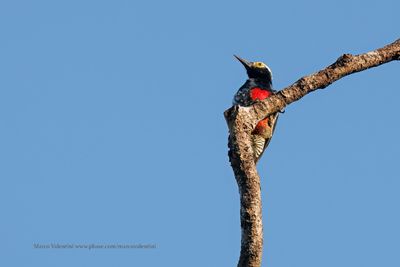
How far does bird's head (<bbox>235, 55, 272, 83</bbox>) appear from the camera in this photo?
10.1 m

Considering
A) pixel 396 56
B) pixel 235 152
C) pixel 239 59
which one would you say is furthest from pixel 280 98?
pixel 239 59

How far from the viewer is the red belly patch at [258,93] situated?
358 inches

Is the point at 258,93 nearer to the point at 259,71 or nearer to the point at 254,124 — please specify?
the point at 259,71

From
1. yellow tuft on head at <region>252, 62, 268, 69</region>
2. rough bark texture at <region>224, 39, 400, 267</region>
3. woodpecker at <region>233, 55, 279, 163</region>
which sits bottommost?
rough bark texture at <region>224, 39, 400, 267</region>

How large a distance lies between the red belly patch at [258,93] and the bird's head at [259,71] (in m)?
0.66

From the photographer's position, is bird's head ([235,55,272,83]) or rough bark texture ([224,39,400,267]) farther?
bird's head ([235,55,272,83])

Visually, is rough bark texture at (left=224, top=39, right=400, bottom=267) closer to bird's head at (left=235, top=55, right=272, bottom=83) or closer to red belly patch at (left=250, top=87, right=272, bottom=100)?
red belly patch at (left=250, top=87, right=272, bottom=100)

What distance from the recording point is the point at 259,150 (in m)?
8.48

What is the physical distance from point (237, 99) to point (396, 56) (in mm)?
3856

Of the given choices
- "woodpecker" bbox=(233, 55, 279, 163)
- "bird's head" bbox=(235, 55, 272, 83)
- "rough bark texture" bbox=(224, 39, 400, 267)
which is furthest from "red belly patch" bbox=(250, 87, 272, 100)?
"rough bark texture" bbox=(224, 39, 400, 267)

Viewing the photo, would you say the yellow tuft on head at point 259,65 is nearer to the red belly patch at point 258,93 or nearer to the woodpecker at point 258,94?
the woodpecker at point 258,94

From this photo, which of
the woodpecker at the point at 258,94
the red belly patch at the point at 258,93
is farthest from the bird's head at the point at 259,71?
the red belly patch at the point at 258,93

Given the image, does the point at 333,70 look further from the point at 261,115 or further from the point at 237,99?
the point at 237,99

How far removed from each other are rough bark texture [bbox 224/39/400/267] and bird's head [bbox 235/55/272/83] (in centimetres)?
477
